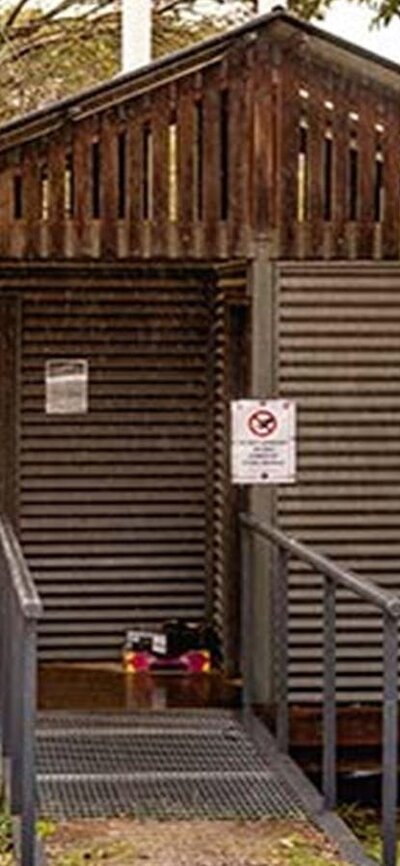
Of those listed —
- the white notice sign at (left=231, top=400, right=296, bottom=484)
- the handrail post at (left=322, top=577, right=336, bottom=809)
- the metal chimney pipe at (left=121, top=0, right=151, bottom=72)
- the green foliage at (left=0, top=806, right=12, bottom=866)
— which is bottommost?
the green foliage at (left=0, top=806, right=12, bottom=866)

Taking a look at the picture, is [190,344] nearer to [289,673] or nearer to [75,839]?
[289,673]

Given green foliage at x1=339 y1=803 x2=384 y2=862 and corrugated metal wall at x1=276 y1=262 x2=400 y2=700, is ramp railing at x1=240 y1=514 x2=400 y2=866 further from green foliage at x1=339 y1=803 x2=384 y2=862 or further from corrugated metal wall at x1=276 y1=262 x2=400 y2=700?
green foliage at x1=339 y1=803 x2=384 y2=862

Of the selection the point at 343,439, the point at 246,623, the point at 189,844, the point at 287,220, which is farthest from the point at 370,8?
the point at 189,844

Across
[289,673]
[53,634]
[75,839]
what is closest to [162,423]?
[53,634]

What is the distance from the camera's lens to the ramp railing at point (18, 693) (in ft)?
17.4

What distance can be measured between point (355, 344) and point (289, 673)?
1.54m

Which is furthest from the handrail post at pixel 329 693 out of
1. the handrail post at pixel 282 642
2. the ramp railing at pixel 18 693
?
the ramp railing at pixel 18 693

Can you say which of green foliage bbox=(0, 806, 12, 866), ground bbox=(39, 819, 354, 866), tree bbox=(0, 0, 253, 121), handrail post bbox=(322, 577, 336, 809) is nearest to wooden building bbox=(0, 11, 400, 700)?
handrail post bbox=(322, 577, 336, 809)

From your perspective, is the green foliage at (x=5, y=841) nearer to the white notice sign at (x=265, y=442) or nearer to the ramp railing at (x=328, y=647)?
the ramp railing at (x=328, y=647)

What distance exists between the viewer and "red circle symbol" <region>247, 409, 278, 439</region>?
8328mm

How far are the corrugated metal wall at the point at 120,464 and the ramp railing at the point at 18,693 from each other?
226 centimetres

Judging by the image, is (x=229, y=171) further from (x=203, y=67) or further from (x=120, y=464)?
(x=120, y=464)

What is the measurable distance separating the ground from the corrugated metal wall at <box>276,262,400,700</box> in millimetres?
2063

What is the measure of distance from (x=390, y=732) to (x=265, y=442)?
285cm
